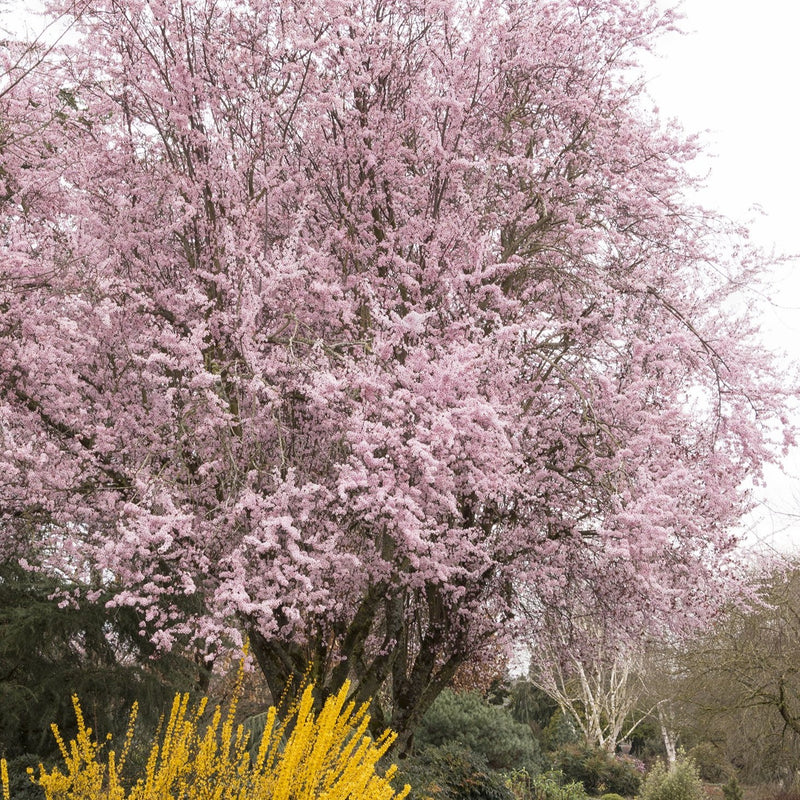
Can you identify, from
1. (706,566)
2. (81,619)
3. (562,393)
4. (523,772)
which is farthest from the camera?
(523,772)

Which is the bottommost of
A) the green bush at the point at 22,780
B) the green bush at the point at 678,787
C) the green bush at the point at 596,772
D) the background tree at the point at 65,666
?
the green bush at the point at 596,772

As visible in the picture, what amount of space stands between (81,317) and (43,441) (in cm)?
134

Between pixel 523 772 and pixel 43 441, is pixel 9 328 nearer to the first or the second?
pixel 43 441

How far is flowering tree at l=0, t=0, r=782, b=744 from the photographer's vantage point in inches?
295

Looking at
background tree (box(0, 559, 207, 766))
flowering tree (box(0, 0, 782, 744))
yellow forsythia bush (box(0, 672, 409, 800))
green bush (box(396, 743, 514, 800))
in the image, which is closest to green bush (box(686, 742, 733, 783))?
green bush (box(396, 743, 514, 800))

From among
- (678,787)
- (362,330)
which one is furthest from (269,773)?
(678,787)

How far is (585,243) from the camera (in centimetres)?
1016

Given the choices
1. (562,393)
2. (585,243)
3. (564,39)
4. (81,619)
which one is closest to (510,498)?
(562,393)

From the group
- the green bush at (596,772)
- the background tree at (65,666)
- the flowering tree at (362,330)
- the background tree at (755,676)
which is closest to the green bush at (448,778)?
the flowering tree at (362,330)

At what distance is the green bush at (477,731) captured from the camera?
16.0m

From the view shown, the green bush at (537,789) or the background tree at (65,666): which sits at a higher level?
the background tree at (65,666)

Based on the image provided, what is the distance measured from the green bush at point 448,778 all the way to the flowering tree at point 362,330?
31.2 inches

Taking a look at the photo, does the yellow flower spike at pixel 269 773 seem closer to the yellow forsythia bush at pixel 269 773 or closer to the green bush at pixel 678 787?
the yellow forsythia bush at pixel 269 773

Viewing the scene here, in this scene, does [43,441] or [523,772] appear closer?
[43,441]
